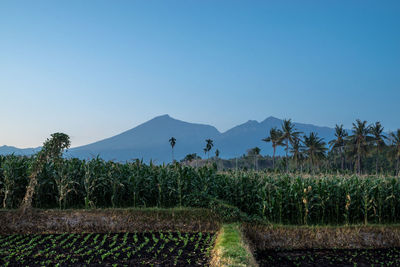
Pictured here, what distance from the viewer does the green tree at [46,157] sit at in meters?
10.4

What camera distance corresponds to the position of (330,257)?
8.65 meters

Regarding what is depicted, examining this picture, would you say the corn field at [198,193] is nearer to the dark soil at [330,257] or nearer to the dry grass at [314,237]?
the dry grass at [314,237]

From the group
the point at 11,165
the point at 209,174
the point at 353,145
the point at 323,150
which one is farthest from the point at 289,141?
the point at 11,165

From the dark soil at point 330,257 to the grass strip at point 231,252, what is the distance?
3.05ft

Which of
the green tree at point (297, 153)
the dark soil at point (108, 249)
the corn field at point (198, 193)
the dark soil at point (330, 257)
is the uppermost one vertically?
the green tree at point (297, 153)

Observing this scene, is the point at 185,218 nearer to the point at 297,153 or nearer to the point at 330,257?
the point at 330,257

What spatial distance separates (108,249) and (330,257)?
5801 mm

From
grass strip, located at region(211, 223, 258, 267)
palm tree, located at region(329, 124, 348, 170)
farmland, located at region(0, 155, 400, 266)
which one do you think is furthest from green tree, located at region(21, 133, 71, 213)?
palm tree, located at region(329, 124, 348, 170)

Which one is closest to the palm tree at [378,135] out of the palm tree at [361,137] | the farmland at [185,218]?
the palm tree at [361,137]

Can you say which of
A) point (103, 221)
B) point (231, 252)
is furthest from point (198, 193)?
point (231, 252)

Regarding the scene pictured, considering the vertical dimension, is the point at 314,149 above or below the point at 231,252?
above

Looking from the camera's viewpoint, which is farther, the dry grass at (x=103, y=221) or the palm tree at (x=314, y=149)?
the palm tree at (x=314, y=149)

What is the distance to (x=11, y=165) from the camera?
11.3m

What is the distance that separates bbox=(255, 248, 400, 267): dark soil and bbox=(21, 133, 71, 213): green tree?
7.30 metres
